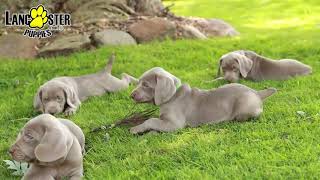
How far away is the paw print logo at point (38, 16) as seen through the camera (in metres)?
14.5

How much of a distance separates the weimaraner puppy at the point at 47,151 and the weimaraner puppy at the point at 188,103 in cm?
157

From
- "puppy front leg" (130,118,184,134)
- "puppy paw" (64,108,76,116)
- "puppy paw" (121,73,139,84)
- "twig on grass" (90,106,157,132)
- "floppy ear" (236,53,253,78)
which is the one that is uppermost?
"floppy ear" (236,53,253,78)

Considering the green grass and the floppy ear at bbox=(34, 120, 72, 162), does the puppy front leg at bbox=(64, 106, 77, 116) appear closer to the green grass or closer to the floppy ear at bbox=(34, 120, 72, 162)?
the green grass

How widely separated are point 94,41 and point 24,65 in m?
1.88

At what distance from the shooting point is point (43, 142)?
558 centimetres

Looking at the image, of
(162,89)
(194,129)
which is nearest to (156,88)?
(162,89)

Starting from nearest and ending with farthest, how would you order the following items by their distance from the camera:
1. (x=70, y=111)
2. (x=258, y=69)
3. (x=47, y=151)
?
(x=47, y=151) → (x=70, y=111) → (x=258, y=69)

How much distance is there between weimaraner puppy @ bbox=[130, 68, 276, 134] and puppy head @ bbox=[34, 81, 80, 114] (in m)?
1.69

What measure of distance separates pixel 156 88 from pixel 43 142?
2189mm

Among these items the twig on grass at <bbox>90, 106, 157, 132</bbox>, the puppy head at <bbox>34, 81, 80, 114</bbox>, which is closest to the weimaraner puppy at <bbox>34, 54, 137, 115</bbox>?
the puppy head at <bbox>34, 81, 80, 114</bbox>

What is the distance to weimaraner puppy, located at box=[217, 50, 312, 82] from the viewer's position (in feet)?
33.7

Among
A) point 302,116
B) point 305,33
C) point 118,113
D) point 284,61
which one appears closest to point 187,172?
point 302,116

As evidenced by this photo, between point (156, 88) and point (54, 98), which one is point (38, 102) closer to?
point (54, 98)

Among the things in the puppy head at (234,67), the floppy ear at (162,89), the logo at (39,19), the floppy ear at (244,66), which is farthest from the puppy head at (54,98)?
the logo at (39,19)
